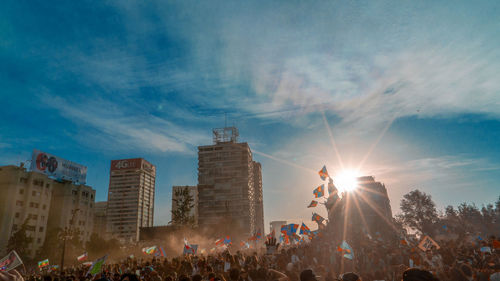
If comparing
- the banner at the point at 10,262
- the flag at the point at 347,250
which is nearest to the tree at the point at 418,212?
the flag at the point at 347,250

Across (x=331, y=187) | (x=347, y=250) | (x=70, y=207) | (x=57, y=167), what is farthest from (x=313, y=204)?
(x=70, y=207)

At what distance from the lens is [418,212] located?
216ft

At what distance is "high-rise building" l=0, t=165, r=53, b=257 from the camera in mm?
62656

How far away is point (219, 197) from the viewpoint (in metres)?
121

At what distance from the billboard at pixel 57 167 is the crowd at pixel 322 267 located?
226 feet

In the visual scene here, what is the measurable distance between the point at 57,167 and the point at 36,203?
447 inches

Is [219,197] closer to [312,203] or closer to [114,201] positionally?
[312,203]

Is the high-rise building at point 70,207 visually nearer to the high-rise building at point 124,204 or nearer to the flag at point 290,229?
the flag at point 290,229

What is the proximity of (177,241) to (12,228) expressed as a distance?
3953 cm

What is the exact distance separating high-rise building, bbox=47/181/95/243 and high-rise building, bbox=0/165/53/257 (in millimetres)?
4811

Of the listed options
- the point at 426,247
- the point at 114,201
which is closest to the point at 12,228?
the point at 426,247

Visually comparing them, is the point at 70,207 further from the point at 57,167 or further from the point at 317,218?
the point at 317,218

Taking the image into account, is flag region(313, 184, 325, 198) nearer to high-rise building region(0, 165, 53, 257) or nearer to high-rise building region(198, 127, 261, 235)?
high-rise building region(0, 165, 53, 257)

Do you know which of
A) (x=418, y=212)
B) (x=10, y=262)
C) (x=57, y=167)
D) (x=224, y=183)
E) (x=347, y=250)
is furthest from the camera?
(x=224, y=183)
